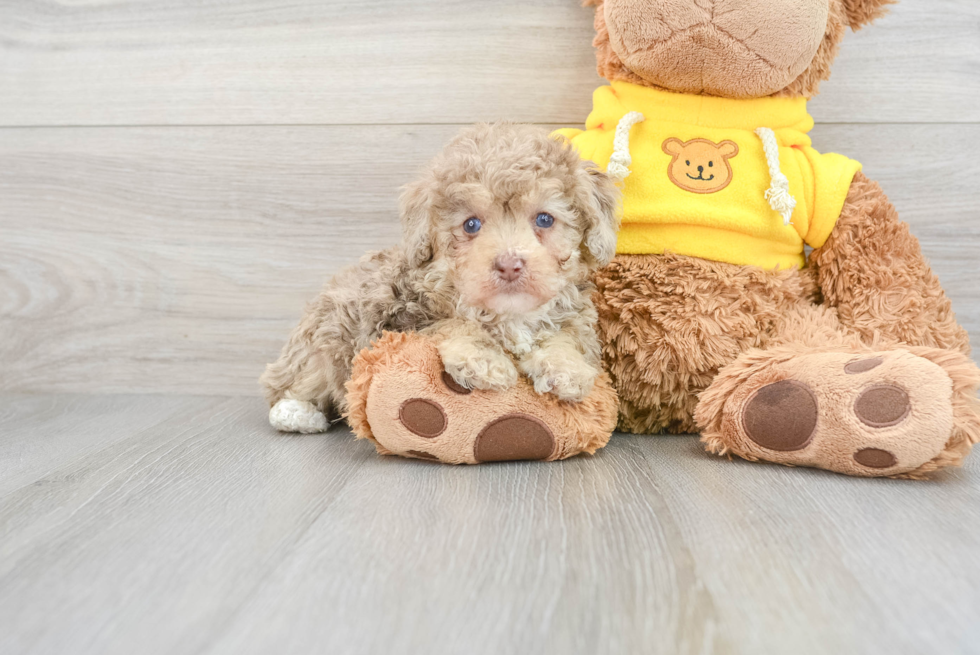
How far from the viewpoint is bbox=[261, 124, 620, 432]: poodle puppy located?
33.5 inches

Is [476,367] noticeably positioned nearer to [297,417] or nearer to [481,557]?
[481,557]

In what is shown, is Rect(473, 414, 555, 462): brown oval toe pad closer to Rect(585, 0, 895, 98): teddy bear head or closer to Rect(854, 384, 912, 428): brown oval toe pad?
Rect(854, 384, 912, 428): brown oval toe pad

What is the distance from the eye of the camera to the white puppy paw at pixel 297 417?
1103 millimetres

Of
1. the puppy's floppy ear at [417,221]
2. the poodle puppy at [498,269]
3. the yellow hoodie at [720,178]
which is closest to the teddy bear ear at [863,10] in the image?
the yellow hoodie at [720,178]

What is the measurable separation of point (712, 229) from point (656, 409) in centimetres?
28

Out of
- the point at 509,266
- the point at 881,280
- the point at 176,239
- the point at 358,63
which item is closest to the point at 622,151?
the point at 509,266

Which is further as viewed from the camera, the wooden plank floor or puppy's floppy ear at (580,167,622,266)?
puppy's floppy ear at (580,167,622,266)

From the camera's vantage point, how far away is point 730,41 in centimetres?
95

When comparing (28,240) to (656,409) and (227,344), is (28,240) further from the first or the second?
(656,409)

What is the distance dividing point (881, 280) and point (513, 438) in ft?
1.90

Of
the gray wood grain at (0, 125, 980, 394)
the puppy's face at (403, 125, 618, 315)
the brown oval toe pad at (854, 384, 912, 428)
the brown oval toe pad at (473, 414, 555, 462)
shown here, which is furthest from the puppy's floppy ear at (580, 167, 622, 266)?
the gray wood grain at (0, 125, 980, 394)

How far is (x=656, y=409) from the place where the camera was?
3.50 feet

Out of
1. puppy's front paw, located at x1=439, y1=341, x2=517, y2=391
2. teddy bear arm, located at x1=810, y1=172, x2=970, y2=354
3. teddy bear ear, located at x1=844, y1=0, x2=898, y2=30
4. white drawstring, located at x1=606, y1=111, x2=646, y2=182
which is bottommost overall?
puppy's front paw, located at x1=439, y1=341, x2=517, y2=391

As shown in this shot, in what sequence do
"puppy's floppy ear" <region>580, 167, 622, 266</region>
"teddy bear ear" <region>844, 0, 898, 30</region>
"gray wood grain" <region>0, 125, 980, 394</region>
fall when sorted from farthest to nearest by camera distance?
1. "gray wood grain" <region>0, 125, 980, 394</region>
2. "teddy bear ear" <region>844, 0, 898, 30</region>
3. "puppy's floppy ear" <region>580, 167, 622, 266</region>
